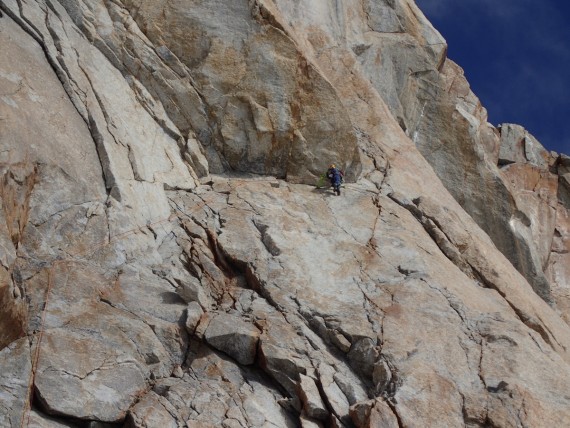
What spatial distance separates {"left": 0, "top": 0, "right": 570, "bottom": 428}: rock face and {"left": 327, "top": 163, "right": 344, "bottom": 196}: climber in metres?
0.45

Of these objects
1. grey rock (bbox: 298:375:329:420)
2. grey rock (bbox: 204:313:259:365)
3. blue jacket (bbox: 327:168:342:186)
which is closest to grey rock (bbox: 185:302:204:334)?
grey rock (bbox: 204:313:259:365)

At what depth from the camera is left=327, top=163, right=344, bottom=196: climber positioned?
1042 inches

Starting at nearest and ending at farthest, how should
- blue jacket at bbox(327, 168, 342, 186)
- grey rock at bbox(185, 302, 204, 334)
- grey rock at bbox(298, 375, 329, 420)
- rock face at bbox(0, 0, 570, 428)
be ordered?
rock face at bbox(0, 0, 570, 428), grey rock at bbox(298, 375, 329, 420), grey rock at bbox(185, 302, 204, 334), blue jacket at bbox(327, 168, 342, 186)

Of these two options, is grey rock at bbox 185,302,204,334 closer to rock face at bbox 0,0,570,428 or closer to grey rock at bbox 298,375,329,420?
rock face at bbox 0,0,570,428

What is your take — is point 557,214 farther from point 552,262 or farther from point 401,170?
point 401,170

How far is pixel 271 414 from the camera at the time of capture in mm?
18547

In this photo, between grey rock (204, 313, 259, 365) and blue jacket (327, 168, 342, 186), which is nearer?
grey rock (204, 313, 259, 365)

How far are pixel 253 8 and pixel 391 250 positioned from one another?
31.1 feet

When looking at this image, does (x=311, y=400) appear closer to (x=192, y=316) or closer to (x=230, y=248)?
(x=192, y=316)

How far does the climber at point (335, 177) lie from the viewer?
2648 centimetres

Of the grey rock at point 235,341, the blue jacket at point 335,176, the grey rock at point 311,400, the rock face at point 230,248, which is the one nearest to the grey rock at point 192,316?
the rock face at point 230,248

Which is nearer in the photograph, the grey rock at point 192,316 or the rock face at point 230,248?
the rock face at point 230,248

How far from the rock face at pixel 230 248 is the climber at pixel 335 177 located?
0.45 metres

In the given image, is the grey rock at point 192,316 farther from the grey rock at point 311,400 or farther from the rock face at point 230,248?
the grey rock at point 311,400
